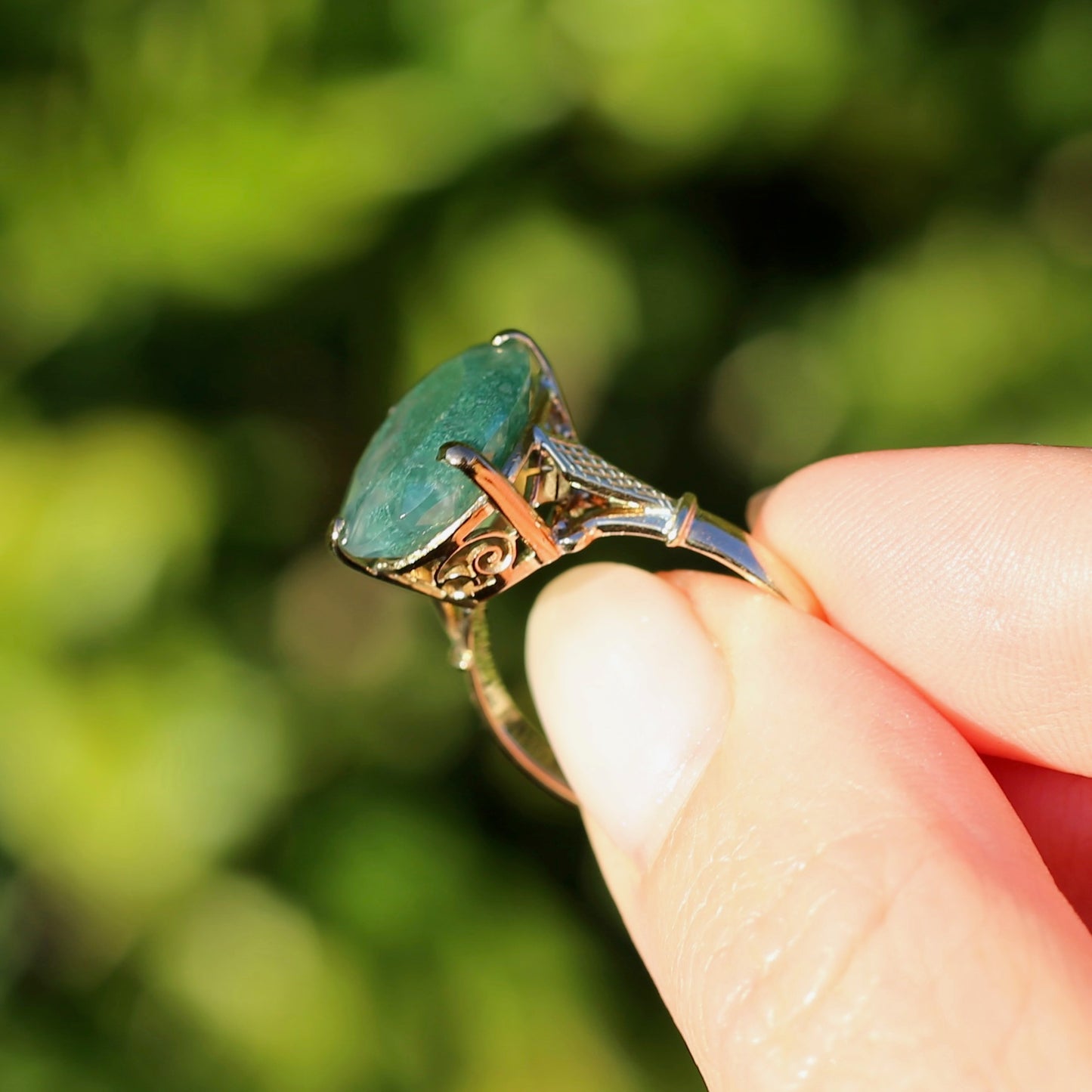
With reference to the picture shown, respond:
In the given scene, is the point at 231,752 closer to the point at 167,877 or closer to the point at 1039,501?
the point at 167,877

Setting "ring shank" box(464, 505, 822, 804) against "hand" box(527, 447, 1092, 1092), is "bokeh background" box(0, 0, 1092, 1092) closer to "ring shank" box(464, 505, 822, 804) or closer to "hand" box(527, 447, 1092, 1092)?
"ring shank" box(464, 505, 822, 804)

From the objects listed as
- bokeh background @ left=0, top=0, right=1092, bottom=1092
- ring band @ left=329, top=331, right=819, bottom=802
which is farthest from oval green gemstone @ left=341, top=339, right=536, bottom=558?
bokeh background @ left=0, top=0, right=1092, bottom=1092

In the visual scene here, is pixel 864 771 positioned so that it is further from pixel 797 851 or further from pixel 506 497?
pixel 506 497

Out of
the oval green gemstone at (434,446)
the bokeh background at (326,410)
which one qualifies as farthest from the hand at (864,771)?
the bokeh background at (326,410)

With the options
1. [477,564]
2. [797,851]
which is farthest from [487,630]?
[797,851]

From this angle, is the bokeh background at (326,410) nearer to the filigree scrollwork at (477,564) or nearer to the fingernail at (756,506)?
the fingernail at (756,506)
